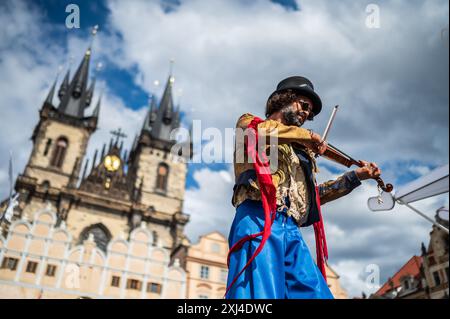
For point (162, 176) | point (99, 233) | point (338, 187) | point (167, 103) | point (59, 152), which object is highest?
point (167, 103)

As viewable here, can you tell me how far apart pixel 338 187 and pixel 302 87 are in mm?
733

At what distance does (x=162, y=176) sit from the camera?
39.4 metres

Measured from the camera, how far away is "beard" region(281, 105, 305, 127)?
93.7 inches

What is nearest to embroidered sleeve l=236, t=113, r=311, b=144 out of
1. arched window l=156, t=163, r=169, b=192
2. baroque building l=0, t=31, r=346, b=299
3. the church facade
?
baroque building l=0, t=31, r=346, b=299

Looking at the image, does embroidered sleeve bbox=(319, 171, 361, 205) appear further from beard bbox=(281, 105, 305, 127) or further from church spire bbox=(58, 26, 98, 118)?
church spire bbox=(58, 26, 98, 118)

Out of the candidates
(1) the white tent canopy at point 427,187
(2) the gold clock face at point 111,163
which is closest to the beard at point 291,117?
(1) the white tent canopy at point 427,187

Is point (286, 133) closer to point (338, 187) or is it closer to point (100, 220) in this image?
point (338, 187)

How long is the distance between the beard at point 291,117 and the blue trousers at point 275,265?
24.5 inches

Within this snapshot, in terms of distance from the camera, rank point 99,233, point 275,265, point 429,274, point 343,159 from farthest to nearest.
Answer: point 99,233
point 429,274
point 343,159
point 275,265

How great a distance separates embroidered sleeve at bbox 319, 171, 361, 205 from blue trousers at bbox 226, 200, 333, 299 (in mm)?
546

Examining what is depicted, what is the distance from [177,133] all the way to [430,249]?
29645 mm

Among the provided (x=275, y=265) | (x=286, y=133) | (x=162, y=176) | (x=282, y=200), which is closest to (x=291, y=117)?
(x=286, y=133)

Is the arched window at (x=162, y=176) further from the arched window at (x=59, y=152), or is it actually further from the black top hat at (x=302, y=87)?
the black top hat at (x=302, y=87)
